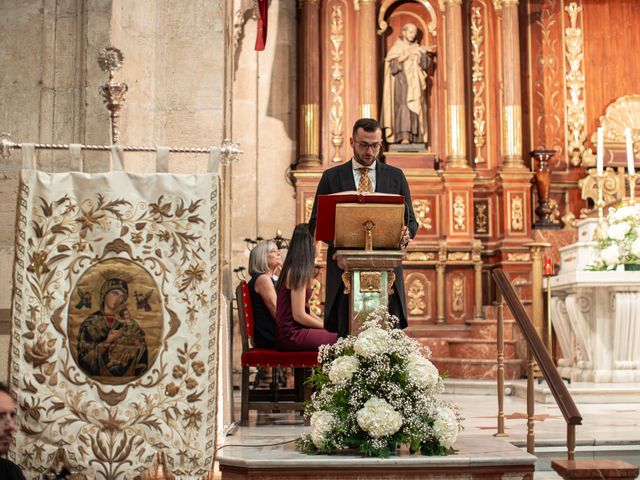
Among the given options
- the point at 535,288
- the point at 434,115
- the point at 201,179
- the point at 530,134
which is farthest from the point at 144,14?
the point at 530,134

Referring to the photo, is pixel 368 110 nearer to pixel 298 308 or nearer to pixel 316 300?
pixel 316 300

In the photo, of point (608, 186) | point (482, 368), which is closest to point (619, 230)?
point (482, 368)

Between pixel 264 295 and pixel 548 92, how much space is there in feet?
22.0

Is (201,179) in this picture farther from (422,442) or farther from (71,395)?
(422,442)

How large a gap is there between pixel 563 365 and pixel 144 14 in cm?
517

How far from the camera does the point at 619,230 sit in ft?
27.2

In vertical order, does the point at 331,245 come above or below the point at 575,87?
below

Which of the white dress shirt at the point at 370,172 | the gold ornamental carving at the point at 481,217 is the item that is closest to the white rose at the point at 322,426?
the white dress shirt at the point at 370,172

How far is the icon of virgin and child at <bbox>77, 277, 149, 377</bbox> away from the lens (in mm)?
3846

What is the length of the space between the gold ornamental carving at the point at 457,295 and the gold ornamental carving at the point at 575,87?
7.24ft

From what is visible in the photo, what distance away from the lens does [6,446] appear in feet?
11.4

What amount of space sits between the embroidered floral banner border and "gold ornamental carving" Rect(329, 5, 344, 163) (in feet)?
24.3

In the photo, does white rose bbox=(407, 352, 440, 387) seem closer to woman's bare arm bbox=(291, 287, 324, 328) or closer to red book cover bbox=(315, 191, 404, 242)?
red book cover bbox=(315, 191, 404, 242)

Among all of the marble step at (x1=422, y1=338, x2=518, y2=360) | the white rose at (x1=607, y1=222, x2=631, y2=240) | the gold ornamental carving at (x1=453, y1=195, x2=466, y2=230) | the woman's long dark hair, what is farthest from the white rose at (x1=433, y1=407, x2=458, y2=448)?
the gold ornamental carving at (x1=453, y1=195, x2=466, y2=230)
